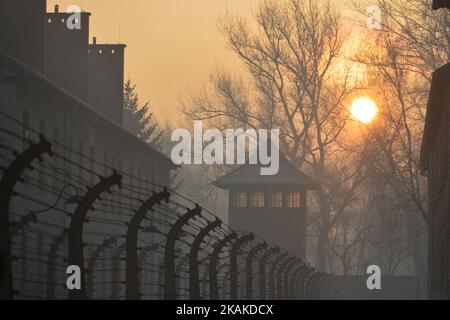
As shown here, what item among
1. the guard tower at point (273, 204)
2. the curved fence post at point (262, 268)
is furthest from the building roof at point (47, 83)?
the guard tower at point (273, 204)

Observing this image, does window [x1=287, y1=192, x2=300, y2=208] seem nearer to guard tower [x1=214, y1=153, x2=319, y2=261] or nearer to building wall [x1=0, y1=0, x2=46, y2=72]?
guard tower [x1=214, y1=153, x2=319, y2=261]

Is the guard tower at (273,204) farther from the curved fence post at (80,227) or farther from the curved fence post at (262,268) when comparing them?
the curved fence post at (80,227)

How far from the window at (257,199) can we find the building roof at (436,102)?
3024 centimetres

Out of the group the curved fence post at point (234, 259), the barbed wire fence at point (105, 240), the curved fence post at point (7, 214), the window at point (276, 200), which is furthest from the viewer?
the window at point (276, 200)

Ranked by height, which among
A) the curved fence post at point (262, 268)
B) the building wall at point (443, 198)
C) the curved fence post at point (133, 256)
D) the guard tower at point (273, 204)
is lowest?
the curved fence post at point (133, 256)

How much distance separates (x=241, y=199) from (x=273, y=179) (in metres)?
2.20

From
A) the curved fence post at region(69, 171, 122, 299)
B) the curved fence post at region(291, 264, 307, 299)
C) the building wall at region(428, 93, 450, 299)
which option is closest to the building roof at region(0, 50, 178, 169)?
the curved fence post at region(291, 264, 307, 299)

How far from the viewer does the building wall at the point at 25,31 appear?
40.0m

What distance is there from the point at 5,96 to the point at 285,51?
55.7m

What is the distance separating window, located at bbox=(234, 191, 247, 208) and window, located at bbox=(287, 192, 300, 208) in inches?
94.5

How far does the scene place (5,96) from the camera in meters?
33.8
